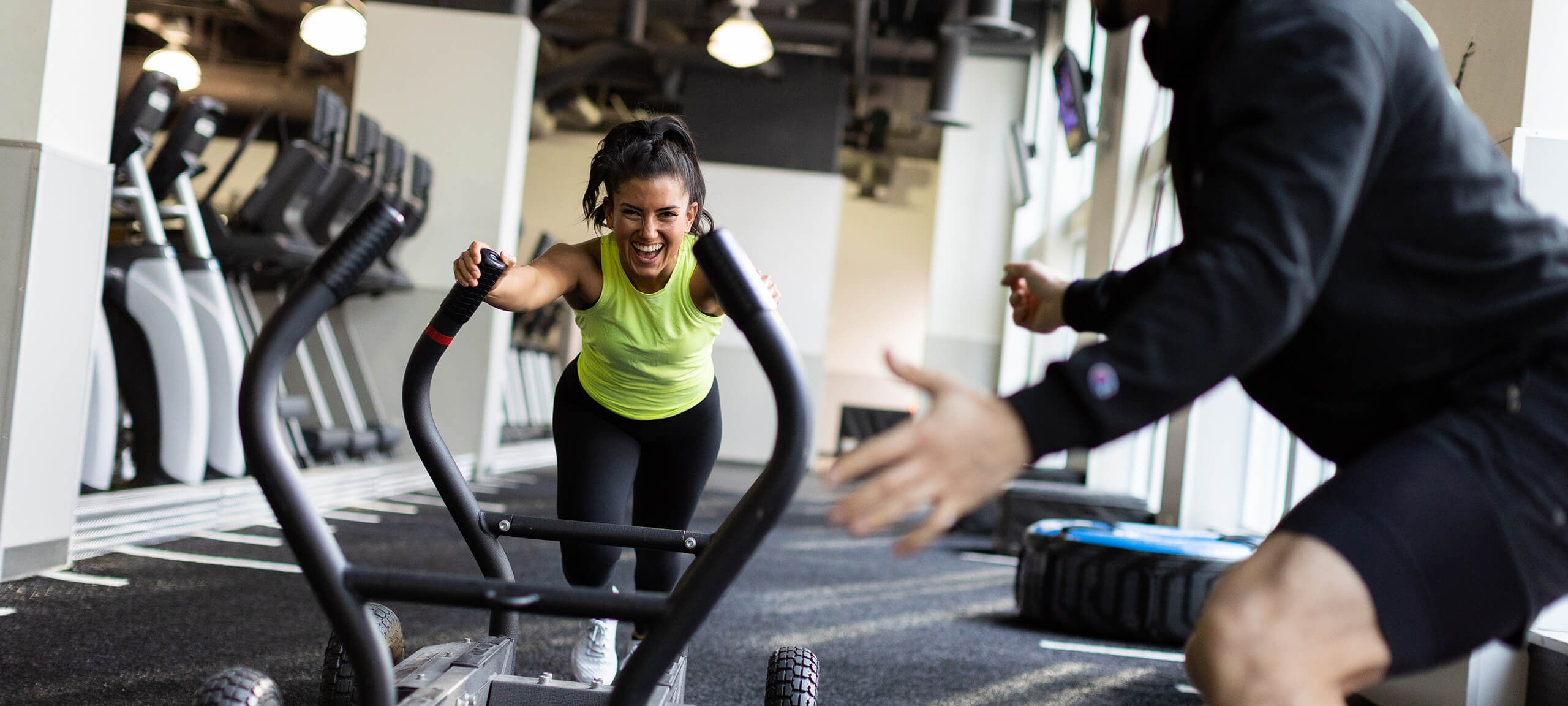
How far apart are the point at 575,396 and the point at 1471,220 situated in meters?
1.64

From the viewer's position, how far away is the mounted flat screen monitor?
6.41 metres

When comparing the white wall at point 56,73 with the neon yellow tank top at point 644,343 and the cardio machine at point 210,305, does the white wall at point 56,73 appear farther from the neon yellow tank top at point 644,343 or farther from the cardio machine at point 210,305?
the neon yellow tank top at point 644,343

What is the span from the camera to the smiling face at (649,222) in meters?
1.95

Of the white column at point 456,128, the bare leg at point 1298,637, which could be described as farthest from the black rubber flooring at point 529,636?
the white column at point 456,128

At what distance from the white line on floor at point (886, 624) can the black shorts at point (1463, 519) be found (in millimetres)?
2306

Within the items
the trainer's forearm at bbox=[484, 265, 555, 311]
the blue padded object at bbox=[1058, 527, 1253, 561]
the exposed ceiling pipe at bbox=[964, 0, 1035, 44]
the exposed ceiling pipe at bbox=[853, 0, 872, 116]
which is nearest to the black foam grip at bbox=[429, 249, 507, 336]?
the trainer's forearm at bbox=[484, 265, 555, 311]

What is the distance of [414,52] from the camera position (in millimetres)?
7199

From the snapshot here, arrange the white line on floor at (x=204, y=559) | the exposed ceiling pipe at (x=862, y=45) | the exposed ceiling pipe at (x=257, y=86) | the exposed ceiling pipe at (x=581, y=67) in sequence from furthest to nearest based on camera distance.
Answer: the exposed ceiling pipe at (x=257, y=86)
the exposed ceiling pipe at (x=581, y=67)
the exposed ceiling pipe at (x=862, y=45)
the white line on floor at (x=204, y=559)

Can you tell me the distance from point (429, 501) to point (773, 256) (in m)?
5.74

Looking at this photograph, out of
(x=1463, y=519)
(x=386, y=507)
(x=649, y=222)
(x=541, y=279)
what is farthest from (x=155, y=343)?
(x=1463, y=519)

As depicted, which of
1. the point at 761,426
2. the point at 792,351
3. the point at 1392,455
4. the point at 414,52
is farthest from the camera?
the point at 761,426

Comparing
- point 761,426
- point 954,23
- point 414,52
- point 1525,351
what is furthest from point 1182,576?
point 761,426

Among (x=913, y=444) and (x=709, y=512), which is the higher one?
(x=913, y=444)

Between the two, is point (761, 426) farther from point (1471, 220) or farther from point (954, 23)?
point (1471, 220)
